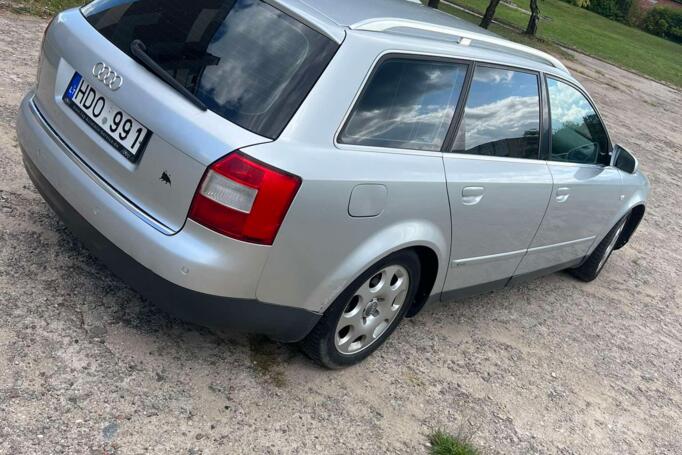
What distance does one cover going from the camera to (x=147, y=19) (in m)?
2.98

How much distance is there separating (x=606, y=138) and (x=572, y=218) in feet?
2.43

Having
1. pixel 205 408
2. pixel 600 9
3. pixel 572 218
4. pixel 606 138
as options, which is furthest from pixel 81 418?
pixel 600 9

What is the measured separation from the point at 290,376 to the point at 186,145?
4.13 feet

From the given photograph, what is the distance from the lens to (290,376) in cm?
322

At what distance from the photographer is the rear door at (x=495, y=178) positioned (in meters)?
3.42

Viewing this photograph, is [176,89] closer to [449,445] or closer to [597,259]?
[449,445]

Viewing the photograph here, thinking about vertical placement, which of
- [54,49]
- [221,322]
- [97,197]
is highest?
[54,49]

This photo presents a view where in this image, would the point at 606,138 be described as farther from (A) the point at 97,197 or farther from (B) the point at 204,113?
(A) the point at 97,197

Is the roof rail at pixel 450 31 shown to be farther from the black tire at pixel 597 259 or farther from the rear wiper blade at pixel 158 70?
the black tire at pixel 597 259

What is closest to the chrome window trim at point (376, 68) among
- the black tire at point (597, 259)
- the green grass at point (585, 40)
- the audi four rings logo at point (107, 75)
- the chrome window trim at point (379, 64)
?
the chrome window trim at point (379, 64)

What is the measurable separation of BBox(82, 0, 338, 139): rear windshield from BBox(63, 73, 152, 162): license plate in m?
0.24

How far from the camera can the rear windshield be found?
2662 mm

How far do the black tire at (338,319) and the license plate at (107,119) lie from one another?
109 centimetres

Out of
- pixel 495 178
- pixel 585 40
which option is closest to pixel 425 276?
pixel 495 178
